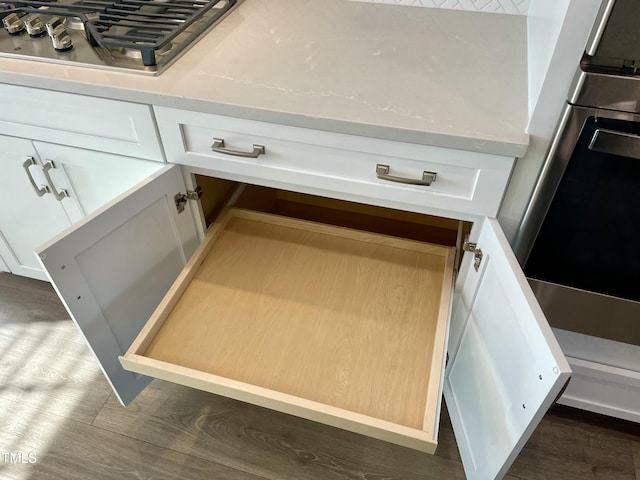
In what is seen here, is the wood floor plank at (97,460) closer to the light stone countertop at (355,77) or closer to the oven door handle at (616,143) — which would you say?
the light stone countertop at (355,77)

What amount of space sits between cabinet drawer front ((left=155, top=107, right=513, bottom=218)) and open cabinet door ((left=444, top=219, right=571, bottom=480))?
0.32 ft

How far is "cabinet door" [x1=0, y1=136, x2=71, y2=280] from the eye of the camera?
128 cm

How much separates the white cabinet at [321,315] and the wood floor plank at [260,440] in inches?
7.0

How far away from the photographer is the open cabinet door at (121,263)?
946 mm

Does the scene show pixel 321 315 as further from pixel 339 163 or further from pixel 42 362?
pixel 42 362

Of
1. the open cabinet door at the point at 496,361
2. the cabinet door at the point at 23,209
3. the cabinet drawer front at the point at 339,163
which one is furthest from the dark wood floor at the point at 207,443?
the cabinet drawer front at the point at 339,163

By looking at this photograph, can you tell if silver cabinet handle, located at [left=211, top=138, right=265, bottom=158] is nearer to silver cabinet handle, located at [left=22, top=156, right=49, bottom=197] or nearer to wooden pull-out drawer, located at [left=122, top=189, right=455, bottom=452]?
wooden pull-out drawer, located at [left=122, top=189, right=455, bottom=452]

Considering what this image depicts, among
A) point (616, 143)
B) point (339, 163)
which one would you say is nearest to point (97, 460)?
point (339, 163)

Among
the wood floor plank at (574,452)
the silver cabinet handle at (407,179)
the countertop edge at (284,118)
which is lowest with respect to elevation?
the wood floor plank at (574,452)

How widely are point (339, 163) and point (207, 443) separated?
901 millimetres

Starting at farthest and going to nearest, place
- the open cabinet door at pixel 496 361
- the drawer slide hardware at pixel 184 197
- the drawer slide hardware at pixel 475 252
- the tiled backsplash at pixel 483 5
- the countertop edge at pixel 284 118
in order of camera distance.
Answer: the tiled backsplash at pixel 483 5
the drawer slide hardware at pixel 184 197
the drawer slide hardware at pixel 475 252
the countertop edge at pixel 284 118
the open cabinet door at pixel 496 361

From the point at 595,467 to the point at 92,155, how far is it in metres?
1.62

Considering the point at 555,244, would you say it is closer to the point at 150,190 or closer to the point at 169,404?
the point at 150,190

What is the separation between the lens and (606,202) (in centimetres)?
89
